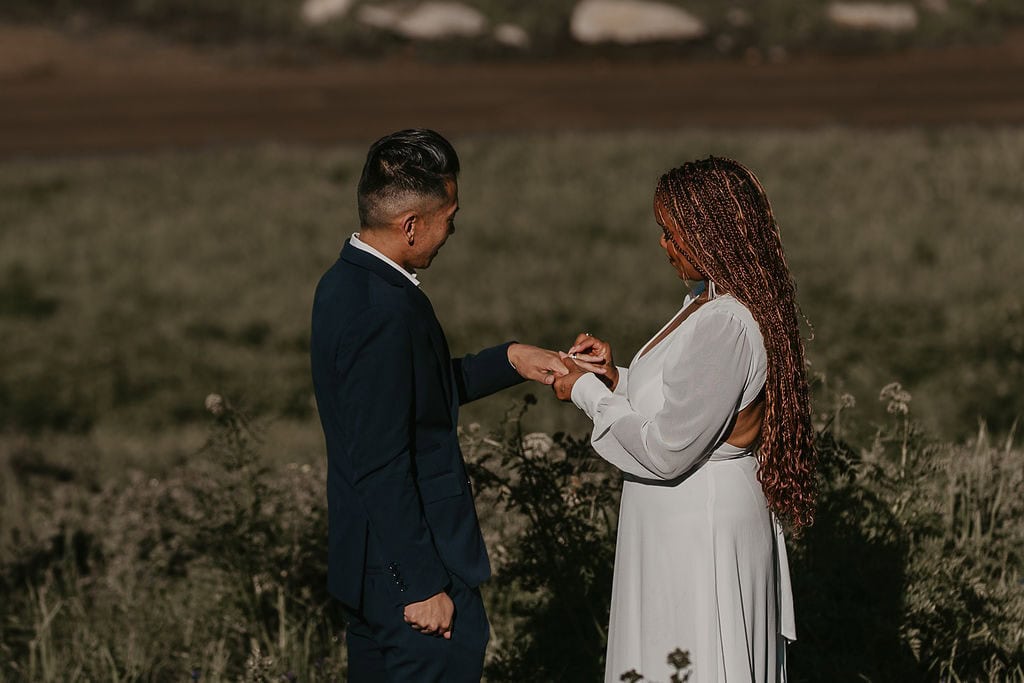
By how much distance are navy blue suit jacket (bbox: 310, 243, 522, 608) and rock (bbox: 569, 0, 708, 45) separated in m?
19.2

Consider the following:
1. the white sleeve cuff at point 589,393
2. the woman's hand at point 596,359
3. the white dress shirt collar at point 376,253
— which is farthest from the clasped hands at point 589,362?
the white dress shirt collar at point 376,253

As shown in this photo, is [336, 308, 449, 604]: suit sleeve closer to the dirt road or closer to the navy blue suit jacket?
the navy blue suit jacket

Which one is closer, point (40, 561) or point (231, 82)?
point (40, 561)

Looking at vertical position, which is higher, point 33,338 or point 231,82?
point 231,82

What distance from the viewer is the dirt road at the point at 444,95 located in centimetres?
1742

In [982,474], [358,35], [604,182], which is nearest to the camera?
[982,474]

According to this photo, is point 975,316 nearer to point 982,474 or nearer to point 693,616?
point 982,474

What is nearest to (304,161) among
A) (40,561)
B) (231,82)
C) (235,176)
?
(235,176)

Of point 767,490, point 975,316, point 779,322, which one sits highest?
point 779,322

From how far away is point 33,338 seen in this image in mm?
11312

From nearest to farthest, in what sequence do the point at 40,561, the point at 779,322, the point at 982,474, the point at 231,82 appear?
the point at 779,322 → the point at 982,474 → the point at 40,561 → the point at 231,82

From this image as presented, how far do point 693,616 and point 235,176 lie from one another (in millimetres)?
12403

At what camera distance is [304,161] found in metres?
15.4

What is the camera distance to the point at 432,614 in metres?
3.29
